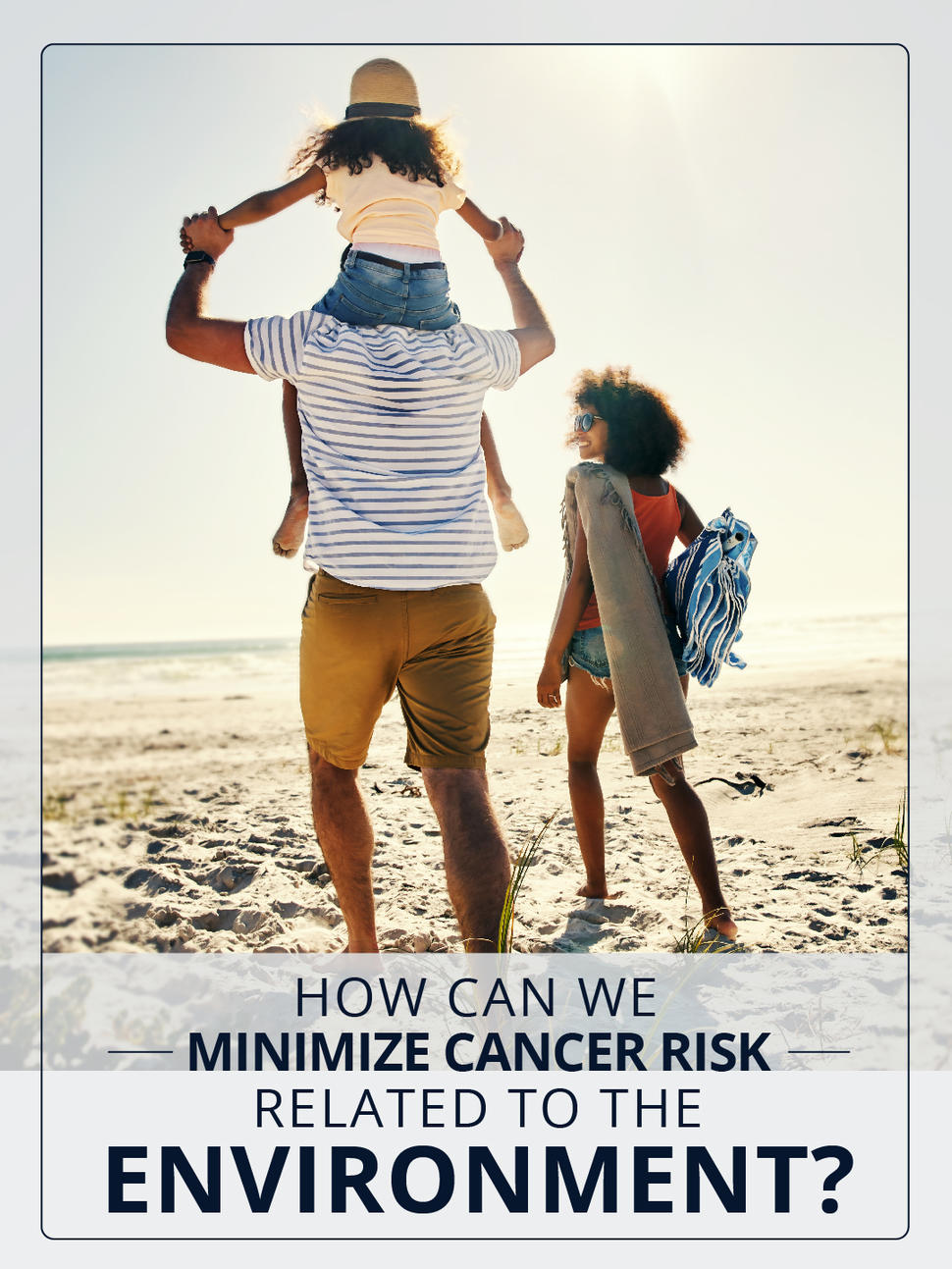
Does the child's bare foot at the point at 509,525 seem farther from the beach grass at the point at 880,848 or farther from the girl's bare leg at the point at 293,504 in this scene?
the beach grass at the point at 880,848

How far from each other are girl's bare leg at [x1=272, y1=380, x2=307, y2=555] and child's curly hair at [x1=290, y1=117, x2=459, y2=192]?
0.50 metres

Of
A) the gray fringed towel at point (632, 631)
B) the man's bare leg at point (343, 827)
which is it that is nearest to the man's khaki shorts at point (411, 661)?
the man's bare leg at point (343, 827)

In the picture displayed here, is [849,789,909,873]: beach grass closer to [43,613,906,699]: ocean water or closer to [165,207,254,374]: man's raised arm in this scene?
[165,207,254,374]: man's raised arm

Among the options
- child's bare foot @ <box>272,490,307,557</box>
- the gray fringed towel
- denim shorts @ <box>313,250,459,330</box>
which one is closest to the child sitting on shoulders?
denim shorts @ <box>313,250,459,330</box>

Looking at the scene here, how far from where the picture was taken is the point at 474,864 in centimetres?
201

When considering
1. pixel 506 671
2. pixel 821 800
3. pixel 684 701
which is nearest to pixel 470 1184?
pixel 684 701

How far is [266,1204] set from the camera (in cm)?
186

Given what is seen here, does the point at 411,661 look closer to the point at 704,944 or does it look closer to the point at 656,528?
the point at 656,528

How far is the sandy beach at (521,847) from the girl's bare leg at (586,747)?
27 cm

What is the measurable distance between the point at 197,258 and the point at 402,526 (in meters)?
0.71

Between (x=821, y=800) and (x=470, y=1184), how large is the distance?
9.74 feet

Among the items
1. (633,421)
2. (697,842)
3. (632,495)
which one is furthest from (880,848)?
(633,421)

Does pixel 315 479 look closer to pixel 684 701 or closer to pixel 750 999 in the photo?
pixel 684 701

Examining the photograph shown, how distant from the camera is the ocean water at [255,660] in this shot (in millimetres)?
13219
